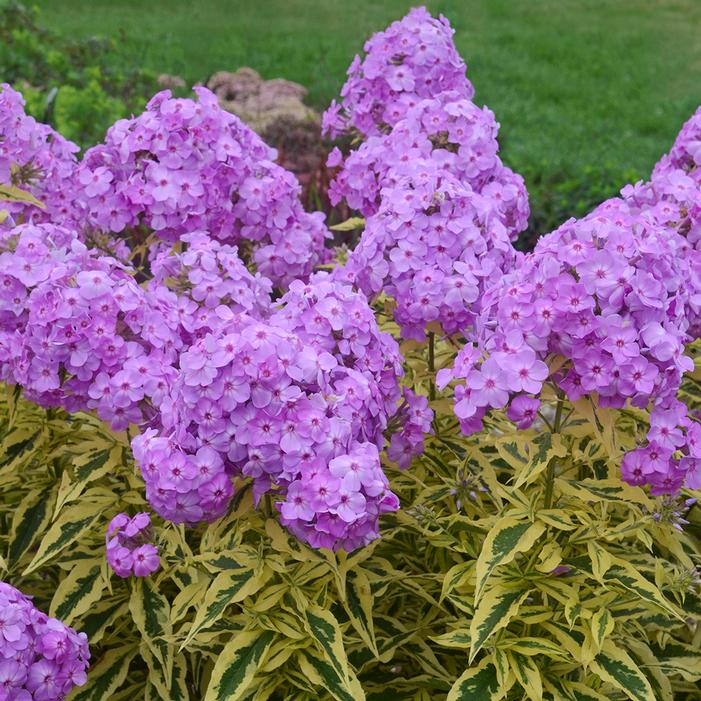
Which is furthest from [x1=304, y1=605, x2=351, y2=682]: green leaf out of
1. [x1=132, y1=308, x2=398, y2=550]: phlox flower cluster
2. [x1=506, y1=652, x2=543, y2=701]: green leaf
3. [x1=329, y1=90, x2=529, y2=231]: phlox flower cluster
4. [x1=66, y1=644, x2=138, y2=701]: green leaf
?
[x1=329, y1=90, x2=529, y2=231]: phlox flower cluster

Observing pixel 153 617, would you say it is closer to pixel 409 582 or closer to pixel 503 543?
pixel 409 582

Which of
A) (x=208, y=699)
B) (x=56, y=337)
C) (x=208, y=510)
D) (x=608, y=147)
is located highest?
(x=56, y=337)

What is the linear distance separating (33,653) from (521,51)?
1314cm

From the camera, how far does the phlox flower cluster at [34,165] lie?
12.5ft

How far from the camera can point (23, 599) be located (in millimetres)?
2762

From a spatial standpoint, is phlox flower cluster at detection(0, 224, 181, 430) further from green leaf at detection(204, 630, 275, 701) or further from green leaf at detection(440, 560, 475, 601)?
green leaf at detection(440, 560, 475, 601)

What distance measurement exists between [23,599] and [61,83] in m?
8.49

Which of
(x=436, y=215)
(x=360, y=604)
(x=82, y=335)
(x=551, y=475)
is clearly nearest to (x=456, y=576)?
(x=360, y=604)

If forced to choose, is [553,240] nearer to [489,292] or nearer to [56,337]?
[489,292]

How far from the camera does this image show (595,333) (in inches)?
105

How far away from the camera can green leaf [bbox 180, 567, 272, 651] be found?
2.68m

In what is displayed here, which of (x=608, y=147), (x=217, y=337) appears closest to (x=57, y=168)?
(x=217, y=337)

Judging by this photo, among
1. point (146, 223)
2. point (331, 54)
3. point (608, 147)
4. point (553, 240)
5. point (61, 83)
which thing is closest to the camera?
point (553, 240)

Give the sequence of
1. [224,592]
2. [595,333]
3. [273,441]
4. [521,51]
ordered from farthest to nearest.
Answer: [521,51] → [224,592] → [595,333] → [273,441]
